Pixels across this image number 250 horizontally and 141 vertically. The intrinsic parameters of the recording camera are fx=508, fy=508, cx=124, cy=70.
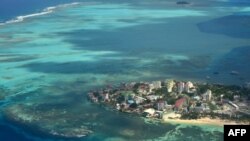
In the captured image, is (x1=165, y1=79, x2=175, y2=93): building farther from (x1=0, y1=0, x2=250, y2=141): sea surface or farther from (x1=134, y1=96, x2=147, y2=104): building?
(x1=0, y1=0, x2=250, y2=141): sea surface

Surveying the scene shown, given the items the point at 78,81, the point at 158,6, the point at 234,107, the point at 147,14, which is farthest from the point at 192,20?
the point at 234,107

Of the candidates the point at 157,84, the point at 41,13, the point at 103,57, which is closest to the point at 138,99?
the point at 157,84

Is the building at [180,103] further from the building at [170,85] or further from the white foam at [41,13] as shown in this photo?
the white foam at [41,13]

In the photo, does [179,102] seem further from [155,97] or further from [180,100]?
[155,97]

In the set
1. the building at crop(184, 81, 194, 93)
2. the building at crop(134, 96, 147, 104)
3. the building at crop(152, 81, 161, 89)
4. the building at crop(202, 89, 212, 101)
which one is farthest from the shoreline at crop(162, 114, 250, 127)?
the building at crop(152, 81, 161, 89)

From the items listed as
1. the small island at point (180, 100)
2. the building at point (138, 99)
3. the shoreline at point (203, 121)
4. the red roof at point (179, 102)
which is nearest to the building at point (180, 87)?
the small island at point (180, 100)
